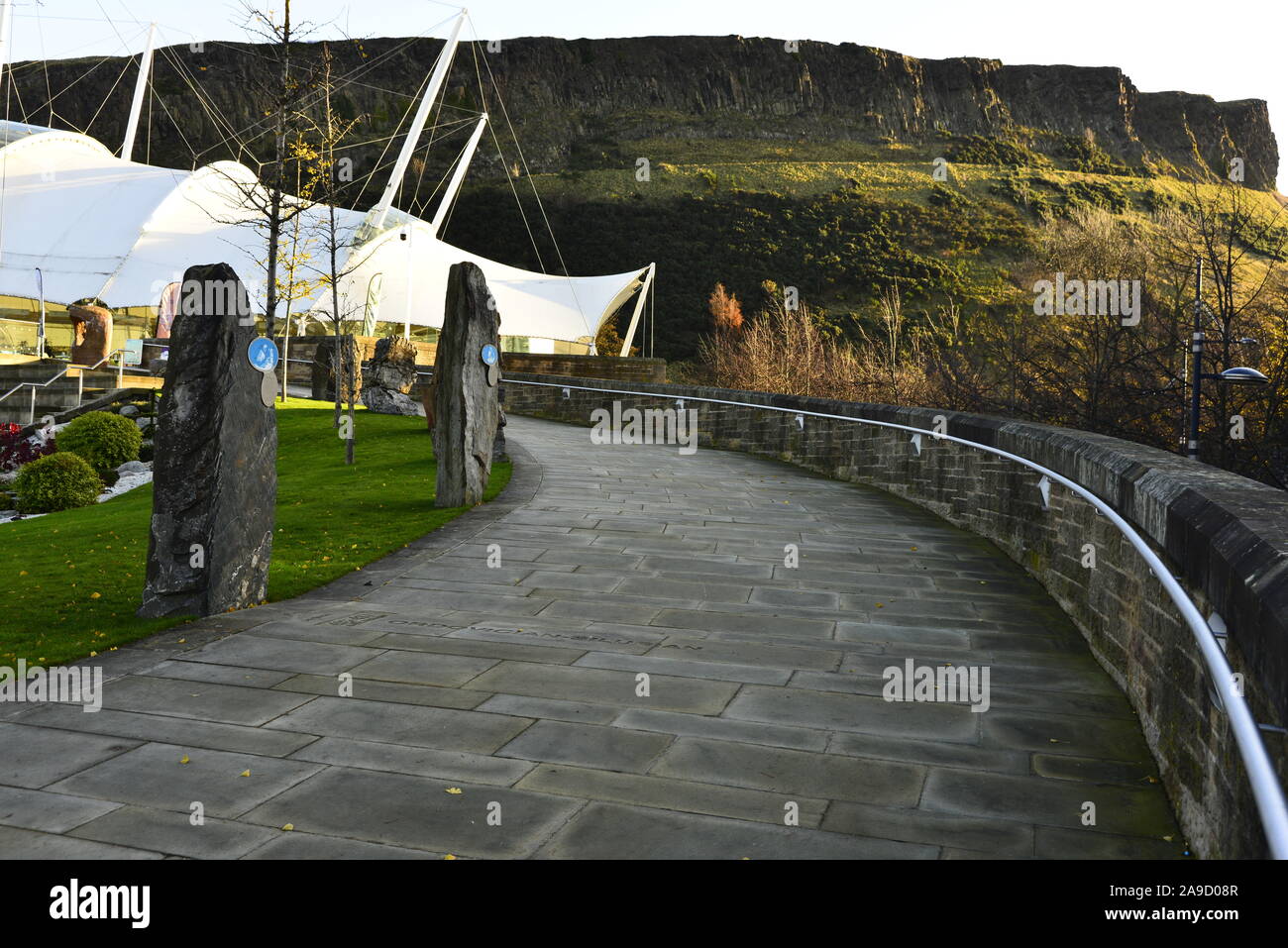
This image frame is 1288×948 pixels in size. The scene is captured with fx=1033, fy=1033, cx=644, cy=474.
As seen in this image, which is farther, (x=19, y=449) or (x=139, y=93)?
(x=139, y=93)

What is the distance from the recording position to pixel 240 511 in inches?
286

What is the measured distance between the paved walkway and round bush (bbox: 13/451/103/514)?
422 inches

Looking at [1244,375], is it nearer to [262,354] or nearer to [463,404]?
[463,404]

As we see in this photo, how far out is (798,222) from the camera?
69688mm

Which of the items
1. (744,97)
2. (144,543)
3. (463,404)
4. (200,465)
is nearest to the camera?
(200,465)

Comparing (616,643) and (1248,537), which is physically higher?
(1248,537)

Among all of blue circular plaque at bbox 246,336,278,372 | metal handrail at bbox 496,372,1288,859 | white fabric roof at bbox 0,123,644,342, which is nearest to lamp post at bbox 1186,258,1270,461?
metal handrail at bbox 496,372,1288,859

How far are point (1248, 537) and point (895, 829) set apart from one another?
156 centimetres

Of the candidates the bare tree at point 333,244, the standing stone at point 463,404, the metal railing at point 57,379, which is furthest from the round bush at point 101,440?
the standing stone at point 463,404

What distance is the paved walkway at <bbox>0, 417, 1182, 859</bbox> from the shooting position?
373 cm

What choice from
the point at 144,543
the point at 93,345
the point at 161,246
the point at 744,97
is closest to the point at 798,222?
the point at 161,246

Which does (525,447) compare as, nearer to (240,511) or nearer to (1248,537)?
(240,511)

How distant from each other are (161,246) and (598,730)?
41.7m
